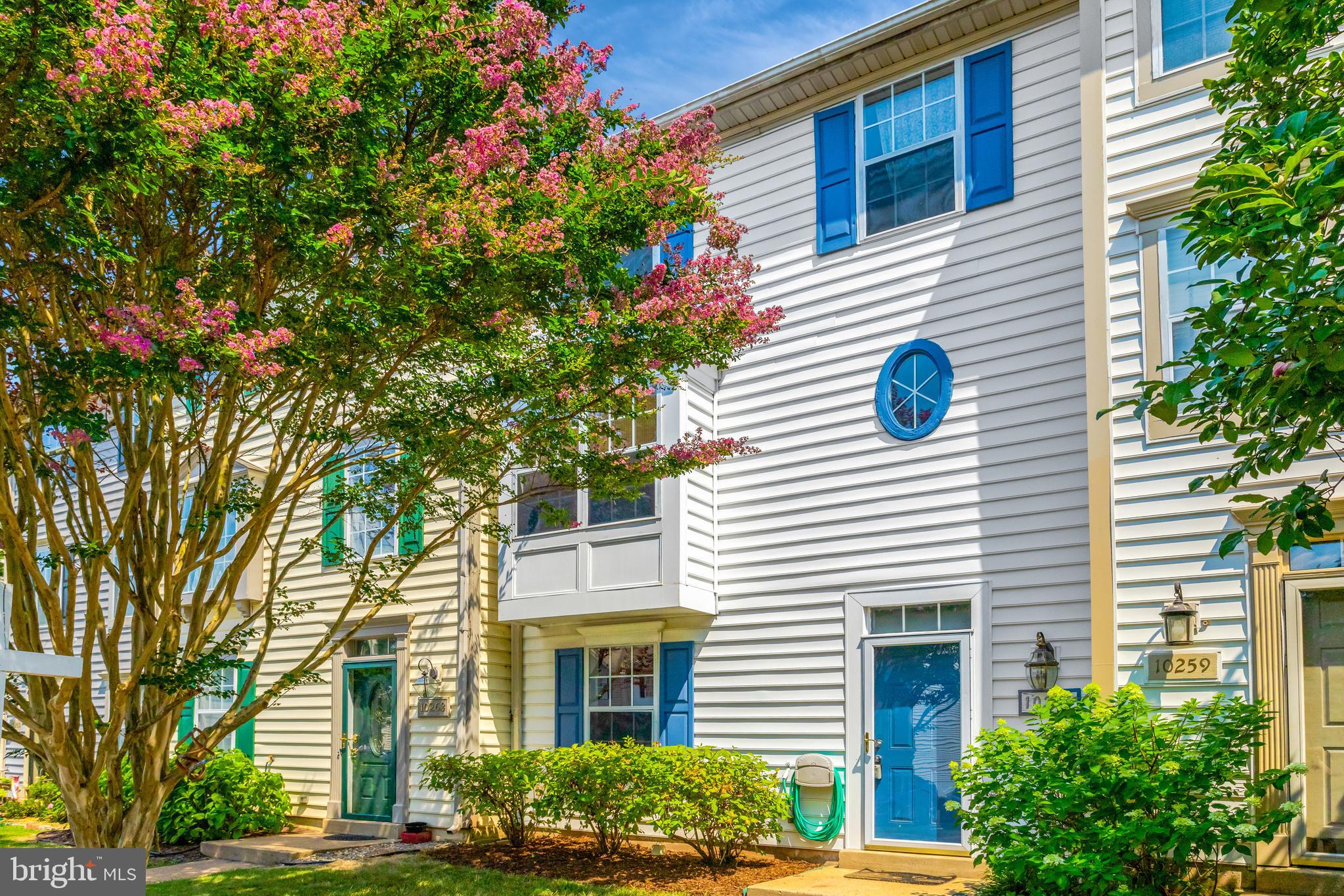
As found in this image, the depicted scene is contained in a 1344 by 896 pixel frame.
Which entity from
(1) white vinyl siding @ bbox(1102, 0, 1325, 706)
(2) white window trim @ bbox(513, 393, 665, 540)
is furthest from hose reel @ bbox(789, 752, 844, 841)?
(1) white vinyl siding @ bbox(1102, 0, 1325, 706)

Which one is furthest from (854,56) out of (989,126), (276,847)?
(276,847)

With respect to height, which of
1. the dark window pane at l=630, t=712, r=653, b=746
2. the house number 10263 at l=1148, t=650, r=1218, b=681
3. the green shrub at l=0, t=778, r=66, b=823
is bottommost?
the green shrub at l=0, t=778, r=66, b=823

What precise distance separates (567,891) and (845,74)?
26.5 ft

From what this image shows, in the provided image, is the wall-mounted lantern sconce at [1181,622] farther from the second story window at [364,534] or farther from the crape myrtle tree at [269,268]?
the second story window at [364,534]

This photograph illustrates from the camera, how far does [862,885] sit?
8.49 m

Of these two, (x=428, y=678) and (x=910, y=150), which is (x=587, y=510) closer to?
(x=428, y=678)

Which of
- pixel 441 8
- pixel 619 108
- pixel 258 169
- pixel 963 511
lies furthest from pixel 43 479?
pixel 963 511

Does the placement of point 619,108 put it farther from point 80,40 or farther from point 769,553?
point 769,553

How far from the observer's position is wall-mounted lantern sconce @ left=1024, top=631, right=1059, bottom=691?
8.76 meters

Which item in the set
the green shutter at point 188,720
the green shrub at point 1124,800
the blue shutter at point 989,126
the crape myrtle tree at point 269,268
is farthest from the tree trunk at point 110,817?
the green shutter at point 188,720

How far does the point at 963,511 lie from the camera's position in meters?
9.62

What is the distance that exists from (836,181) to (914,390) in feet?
7.79

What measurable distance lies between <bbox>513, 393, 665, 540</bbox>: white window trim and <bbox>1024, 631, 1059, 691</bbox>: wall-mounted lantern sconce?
3876 millimetres

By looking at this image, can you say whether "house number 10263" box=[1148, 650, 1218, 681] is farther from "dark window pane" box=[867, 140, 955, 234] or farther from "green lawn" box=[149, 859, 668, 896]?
"dark window pane" box=[867, 140, 955, 234]
